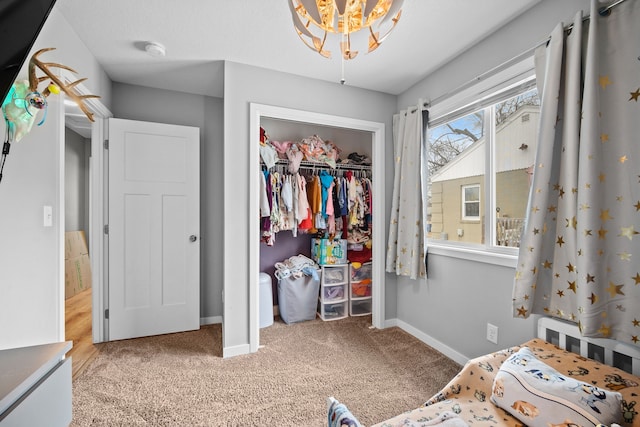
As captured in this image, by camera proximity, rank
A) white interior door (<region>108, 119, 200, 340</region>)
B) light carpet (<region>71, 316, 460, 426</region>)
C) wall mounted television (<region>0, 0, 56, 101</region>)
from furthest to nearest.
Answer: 1. white interior door (<region>108, 119, 200, 340</region>)
2. light carpet (<region>71, 316, 460, 426</region>)
3. wall mounted television (<region>0, 0, 56, 101</region>)

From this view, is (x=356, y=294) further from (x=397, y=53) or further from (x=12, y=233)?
(x=12, y=233)

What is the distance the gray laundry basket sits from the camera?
2984 millimetres

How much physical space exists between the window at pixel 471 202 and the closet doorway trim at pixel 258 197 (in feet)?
2.50

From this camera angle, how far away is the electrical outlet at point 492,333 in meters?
1.88

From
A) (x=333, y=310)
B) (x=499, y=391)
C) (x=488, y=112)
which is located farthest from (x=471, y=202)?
(x=333, y=310)

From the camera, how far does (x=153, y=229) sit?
2645 mm

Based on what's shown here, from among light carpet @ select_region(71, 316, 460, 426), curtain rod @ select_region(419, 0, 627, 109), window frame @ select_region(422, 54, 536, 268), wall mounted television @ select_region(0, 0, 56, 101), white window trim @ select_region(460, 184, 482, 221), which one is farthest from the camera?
white window trim @ select_region(460, 184, 482, 221)

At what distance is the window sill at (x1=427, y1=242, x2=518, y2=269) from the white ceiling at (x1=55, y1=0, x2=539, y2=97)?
4.92ft

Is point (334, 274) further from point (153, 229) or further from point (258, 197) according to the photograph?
point (153, 229)

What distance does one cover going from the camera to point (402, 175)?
264 cm

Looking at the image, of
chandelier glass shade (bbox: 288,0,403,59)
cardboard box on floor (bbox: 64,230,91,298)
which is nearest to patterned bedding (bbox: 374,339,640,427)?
chandelier glass shade (bbox: 288,0,403,59)

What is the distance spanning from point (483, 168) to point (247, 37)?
6.42 feet

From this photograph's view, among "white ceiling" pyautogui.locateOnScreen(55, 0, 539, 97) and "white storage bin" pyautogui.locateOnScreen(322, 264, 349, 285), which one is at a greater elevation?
"white ceiling" pyautogui.locateOnScreen(55, 0, 539, 97)

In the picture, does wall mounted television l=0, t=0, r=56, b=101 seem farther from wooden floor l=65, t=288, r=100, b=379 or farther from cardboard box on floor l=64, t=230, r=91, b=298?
cardboard box on floor l=64, t=230, r=91, b=298
